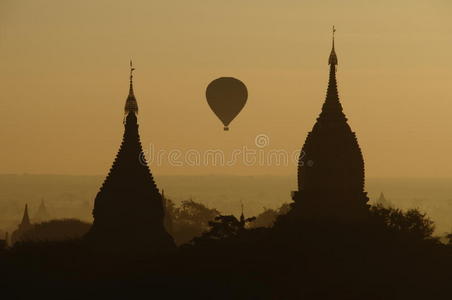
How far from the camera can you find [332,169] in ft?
457

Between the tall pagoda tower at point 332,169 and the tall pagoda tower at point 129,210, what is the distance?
45.3ft

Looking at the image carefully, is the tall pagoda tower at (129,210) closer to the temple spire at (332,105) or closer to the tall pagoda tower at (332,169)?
the tall pagoda tower at (332,169)

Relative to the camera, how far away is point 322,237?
11781 cm

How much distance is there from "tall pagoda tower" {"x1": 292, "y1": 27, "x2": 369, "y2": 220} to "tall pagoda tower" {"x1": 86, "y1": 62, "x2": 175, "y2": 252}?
45.3 feet

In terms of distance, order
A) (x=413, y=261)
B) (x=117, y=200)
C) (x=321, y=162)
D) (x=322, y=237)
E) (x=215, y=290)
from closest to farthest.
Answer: (x=215, y=290) → (x=413, y=261) → (x=322, y=237) → (x=117, y=200) → (x=321, y=162)

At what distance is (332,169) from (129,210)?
18393mm

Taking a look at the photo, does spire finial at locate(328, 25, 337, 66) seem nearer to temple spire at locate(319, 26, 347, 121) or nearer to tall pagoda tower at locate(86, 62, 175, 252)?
temple spire at locate(319, 26, 347, 121)

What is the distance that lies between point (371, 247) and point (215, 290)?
16435mm

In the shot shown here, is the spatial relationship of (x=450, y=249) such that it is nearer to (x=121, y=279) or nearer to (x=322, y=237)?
(x=322, y=237)

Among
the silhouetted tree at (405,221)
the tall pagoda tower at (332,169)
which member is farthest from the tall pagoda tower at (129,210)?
the silhouetted tree at (405,221)

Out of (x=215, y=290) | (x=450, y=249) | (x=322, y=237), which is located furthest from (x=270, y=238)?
(x=215, y=290)

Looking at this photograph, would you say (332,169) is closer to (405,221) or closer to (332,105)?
(332,105)

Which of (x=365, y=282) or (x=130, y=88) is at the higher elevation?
(x=130, y=88)

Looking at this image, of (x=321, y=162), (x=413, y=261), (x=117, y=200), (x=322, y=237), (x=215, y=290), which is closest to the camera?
(x=215, y=290)
